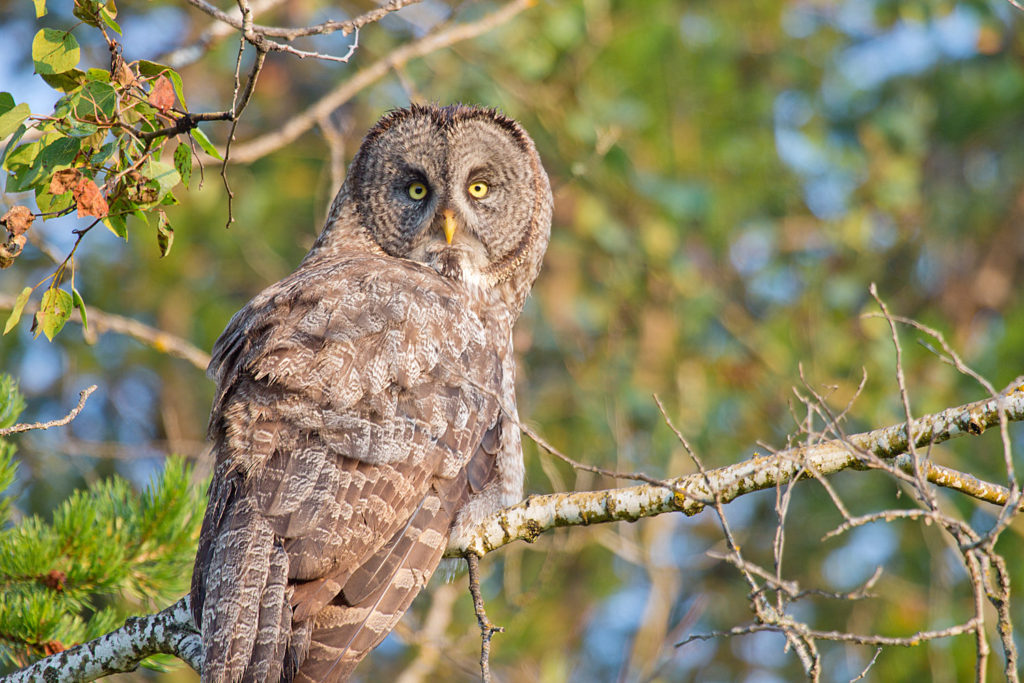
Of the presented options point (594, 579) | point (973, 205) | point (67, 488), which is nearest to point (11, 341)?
point (67, 488)

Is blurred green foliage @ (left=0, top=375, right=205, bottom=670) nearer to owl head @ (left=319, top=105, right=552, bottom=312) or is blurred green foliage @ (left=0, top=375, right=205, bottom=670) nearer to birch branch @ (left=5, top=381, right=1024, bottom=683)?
birch branch @ (left=5, top=381, right=1024, bottom=683)

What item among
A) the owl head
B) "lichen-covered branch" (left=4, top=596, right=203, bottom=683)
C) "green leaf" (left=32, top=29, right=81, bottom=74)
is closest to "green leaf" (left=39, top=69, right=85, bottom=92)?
"green leaf" (left=32, top=29, right=81, bottom=74)

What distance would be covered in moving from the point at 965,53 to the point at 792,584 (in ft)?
31.7

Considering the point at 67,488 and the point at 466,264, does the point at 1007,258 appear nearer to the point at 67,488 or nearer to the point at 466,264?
the point at 466,264

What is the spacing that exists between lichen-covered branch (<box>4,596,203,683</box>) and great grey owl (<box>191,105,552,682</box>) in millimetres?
143

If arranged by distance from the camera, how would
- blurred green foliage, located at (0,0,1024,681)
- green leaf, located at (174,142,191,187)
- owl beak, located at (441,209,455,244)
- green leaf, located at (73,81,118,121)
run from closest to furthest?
1. green leaf, located at (73,81,118,121)
2. green leaf, located at (174,142,191,187)
3. owl beak, located at (441,209,455,244)
4. blurred green foliage, located at (0,0,1024,681)

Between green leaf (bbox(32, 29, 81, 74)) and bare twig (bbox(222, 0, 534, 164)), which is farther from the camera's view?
bare twig (bbox(222, 0, 534, 164))

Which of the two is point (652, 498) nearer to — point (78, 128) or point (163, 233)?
point (163, 233)

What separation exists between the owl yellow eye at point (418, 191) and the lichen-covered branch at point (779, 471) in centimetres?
244

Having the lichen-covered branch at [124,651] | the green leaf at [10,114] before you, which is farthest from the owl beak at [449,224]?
the green leaf at [10,114]

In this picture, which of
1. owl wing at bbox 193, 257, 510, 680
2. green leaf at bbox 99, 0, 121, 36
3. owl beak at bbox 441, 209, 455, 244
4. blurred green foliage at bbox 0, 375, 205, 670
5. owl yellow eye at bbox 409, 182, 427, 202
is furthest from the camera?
owl yellow eye at bbox 409, 182, 427, 202

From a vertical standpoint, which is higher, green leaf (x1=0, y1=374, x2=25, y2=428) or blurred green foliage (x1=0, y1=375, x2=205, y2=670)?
green leaf (x1=0, y1=374, x2=25, y2=428)

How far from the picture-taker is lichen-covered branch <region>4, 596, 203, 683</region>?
3.52 metres

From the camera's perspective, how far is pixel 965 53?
10570mm
